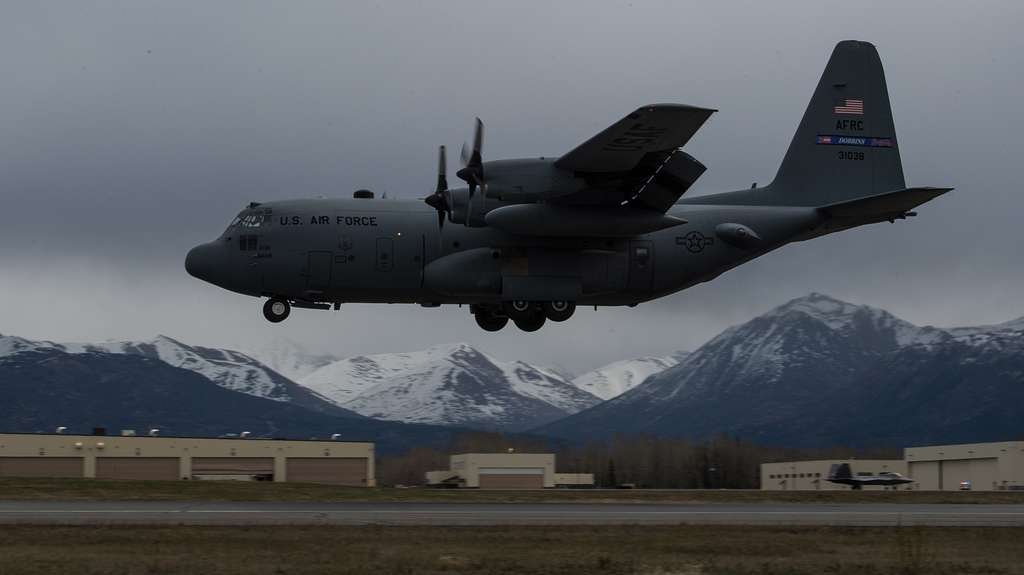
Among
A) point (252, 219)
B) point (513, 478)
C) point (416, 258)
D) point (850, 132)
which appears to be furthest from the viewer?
point (513, 478)

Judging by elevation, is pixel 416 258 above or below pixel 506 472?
above

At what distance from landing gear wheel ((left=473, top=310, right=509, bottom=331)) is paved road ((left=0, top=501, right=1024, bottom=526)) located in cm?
648

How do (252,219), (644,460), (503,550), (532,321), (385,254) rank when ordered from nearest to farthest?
(503,550), (385,254), (252,219), (532,321), (644,460)

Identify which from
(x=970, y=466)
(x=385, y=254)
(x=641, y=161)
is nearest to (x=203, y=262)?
(x=385, y=254)

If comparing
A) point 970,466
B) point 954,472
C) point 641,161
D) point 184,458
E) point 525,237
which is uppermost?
point 641,161

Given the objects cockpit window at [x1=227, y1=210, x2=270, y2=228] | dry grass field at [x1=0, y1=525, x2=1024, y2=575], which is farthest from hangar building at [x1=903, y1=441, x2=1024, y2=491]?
cockpit window at [x1=227, y1=210, x2=270, y2=228]

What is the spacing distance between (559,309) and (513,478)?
4858cm

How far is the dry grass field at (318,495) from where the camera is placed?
3791cm

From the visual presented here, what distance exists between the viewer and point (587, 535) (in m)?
27.5

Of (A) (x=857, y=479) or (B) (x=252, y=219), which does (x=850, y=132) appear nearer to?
(B) (x=252, y=219)

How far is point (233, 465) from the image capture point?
75.2 meters

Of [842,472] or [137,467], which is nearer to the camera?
[137,467]

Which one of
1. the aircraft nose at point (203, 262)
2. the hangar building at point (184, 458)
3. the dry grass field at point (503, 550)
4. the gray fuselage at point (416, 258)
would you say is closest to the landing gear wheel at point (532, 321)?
the gray fuselage at point (416, 258)

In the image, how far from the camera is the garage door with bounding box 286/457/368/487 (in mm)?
75688
